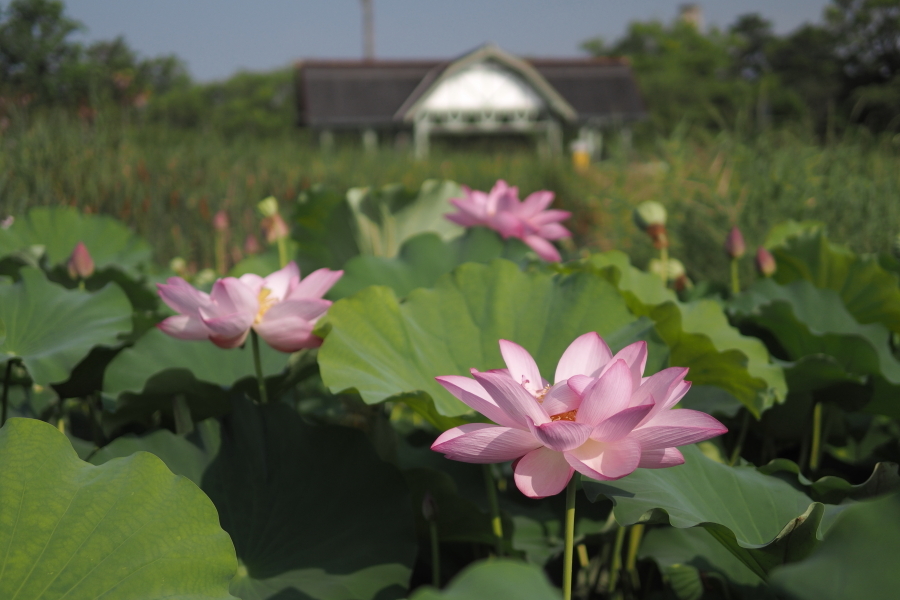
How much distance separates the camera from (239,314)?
3.14 feet

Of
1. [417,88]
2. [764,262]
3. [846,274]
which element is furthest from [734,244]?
[417,88]

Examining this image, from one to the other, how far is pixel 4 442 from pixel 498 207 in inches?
45.2

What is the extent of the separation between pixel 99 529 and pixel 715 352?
844 mm

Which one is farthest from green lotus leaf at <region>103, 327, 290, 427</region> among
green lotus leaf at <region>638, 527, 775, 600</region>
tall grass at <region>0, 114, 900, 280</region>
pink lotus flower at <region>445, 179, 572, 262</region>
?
tall grass at <region>0, 114, 900, 280</region>

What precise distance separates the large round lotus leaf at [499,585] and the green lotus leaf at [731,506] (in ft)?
0.90

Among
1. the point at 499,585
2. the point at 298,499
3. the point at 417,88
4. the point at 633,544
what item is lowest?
the point at 633,544

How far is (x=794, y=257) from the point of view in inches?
66.2

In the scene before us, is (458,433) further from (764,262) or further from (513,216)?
(764,262)

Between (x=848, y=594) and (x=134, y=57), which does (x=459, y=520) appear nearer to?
(x=848, y=594)

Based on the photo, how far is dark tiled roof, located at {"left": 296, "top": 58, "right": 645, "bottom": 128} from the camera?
2205 cm

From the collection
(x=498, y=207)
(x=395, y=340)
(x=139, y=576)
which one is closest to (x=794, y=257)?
(x=498, y=207)

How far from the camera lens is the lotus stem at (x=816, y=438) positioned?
125 cm

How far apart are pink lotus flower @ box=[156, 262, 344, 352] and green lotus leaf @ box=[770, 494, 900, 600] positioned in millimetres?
705

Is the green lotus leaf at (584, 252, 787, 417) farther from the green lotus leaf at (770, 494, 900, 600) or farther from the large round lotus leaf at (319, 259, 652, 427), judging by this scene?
the green lotus leaf at (770, 494, 900, 600)
